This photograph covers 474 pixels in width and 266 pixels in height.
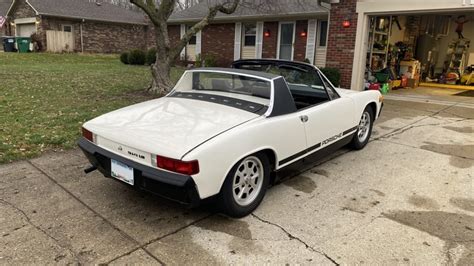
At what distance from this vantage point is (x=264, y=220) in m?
3.26

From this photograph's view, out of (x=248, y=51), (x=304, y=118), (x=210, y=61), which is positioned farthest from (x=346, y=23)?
(x=210, y=61)

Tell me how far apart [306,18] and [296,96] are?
1187cm

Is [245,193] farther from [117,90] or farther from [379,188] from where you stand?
[117,90]

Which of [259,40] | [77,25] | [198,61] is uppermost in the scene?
[77,25]

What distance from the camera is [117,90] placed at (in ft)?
32.6

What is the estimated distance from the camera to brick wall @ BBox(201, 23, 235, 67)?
18.8 metres

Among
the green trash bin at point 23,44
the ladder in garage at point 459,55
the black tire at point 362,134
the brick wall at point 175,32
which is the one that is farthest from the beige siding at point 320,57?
the green trash bin at point 23,44

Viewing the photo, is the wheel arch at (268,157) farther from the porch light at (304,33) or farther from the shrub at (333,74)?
the porch light at (304,33)

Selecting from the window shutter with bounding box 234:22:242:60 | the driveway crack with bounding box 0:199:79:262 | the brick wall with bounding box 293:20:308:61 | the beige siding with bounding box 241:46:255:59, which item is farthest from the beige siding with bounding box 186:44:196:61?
the driveway crack with bounding box 0:199:79:262

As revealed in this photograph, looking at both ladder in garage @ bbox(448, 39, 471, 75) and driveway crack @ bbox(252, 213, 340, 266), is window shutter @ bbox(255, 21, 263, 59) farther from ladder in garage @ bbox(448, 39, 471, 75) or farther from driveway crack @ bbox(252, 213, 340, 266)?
driveway crack @ bbox(252, 213, 340, 266)

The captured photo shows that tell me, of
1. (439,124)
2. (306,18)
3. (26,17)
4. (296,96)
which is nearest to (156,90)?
(296,96)

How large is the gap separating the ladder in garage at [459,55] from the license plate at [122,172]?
15.4 m

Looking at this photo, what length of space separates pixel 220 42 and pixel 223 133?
17.0 meters

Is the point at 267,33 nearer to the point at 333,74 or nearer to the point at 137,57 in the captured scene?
the point at 333,74
